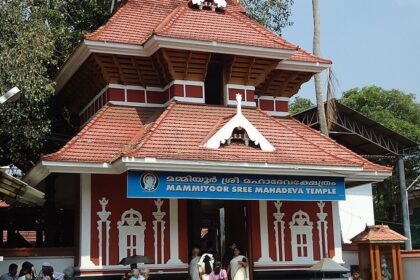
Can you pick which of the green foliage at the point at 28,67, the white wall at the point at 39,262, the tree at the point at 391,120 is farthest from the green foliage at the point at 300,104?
the white wall at the point at 39,262

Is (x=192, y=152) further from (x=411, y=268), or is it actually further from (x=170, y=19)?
(x=411, y=268)

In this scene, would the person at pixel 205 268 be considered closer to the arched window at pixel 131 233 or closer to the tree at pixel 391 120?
the arched window at pixel 131 233

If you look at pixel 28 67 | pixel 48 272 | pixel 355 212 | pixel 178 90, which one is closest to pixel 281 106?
pixel 178 90

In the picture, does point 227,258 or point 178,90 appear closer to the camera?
point 178,90

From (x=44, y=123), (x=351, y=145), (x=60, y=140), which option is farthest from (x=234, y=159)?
(x=351, y=145)

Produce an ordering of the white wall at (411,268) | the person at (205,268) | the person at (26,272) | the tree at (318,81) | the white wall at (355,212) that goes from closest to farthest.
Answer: the person at (26,272)
the person at (205,268)
the white wall at (411,268)
the tree at (318,81)
the white wall at (355,212)

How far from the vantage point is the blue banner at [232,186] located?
11430 mm

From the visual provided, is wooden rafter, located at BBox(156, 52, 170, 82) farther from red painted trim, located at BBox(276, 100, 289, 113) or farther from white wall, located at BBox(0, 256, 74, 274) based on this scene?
white wall, located at BBox(0, 256, 74, 274)

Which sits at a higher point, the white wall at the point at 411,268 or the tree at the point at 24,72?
the tree at the point at 24,72

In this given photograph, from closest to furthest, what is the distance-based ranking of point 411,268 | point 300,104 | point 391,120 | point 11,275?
point 11,275
point 411,268
point 391,120
point 300,104

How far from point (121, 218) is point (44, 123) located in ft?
13.7

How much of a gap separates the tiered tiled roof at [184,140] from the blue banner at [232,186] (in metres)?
0.41

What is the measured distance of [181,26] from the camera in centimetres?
1391

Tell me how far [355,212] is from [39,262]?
13.2 metres
